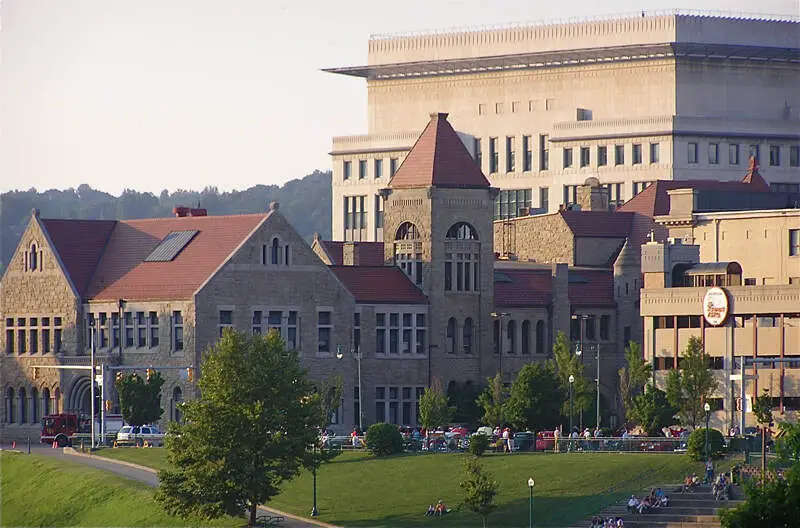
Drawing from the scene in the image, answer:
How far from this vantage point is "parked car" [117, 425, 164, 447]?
477 feet

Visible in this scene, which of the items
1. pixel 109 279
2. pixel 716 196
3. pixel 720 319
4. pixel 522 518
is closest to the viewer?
pixel 522 518

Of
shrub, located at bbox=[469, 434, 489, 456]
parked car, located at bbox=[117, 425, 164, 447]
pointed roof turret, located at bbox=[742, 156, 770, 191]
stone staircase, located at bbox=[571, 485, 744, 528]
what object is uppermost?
pointed roof turret, located at bbox=[742, 156, 770, 191]

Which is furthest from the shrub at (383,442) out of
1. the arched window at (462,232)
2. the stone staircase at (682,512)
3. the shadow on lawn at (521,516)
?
the arched window at (462,232)

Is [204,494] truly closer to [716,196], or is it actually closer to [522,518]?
[522,518]

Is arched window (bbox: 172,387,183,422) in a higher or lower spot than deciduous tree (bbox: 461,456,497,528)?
higher

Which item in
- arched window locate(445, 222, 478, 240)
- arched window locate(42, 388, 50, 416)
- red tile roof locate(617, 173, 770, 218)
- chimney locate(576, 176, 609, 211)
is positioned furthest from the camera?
chimney locate(576, 176, 609, 211)

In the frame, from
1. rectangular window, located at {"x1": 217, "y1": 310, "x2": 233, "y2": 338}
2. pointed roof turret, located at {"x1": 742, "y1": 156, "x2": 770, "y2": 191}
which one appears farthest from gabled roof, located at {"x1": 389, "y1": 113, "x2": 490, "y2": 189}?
pointed roof turret, located at {"x1": 742, "y1": 156, "x2": 770, "y2": 191}

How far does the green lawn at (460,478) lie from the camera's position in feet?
380

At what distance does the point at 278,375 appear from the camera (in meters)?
123

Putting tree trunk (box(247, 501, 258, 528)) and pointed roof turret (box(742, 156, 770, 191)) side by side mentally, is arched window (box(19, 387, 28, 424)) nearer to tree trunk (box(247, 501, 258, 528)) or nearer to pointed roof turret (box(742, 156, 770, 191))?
tree trunk (box(247, 501, 258, 528))

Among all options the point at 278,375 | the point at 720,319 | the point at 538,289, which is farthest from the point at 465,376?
the point at 278,375

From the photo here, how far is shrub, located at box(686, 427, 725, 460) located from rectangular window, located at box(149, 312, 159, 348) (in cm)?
4481

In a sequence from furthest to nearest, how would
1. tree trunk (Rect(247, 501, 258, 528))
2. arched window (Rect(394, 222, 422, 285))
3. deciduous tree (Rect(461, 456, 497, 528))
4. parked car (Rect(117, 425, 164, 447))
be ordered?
arched window (Rect(394, 222, 422, 285)) < parked car (Rect(117, 425, 164, 447)) < tree trunk (Rect(247, 501, 258, 528)) < deciduous tree (Rect(461, 456, 497, 528))

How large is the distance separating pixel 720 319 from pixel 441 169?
23.7 m
